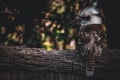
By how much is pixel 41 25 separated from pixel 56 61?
98.9 inches

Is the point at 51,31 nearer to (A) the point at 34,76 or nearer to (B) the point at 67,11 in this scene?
(B) the point at 67,11

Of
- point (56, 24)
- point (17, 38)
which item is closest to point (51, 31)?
point (56, 24)

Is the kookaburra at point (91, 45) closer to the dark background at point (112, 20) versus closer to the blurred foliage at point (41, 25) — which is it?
the blurred foliage at point (41, 25)

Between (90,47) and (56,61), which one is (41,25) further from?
(90,47)

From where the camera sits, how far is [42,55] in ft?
13.3

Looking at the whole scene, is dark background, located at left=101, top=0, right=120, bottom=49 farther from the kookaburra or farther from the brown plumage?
the brown plumage

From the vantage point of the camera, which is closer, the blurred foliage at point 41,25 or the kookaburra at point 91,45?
the kookaburra at point 91,45

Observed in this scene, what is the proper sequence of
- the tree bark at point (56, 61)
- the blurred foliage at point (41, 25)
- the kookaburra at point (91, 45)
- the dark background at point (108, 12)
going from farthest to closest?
1. the dark background at point (108, 12)
2. the blurred foliage at point (41, 25)
3. the tree bark at point (56, 61)
4. the kookaburra at point (91, 45)

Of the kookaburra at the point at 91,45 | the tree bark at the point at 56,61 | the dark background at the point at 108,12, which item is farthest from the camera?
the dark background at the point at 108,12

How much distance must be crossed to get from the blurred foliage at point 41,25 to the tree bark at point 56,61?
2.14 meters

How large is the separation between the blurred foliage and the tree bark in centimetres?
214

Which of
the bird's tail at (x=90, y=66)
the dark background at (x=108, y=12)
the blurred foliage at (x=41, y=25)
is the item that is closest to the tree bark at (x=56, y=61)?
the bird's tail at (x=90, y=66)

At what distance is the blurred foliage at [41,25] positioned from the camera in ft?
20.6

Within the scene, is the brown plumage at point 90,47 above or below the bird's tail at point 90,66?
above
